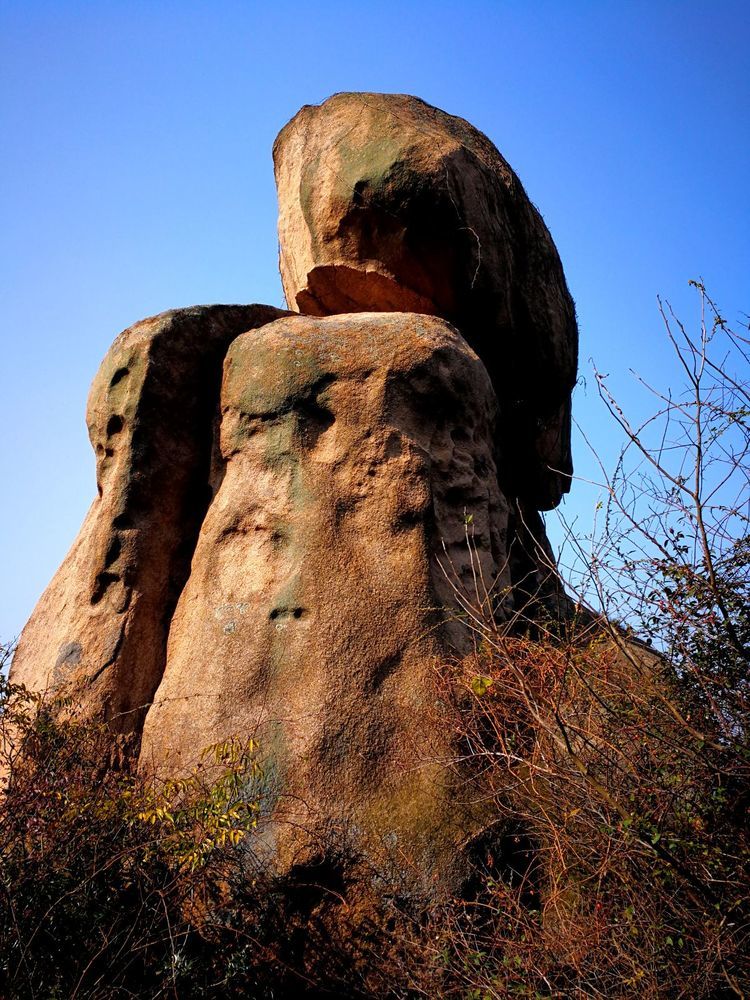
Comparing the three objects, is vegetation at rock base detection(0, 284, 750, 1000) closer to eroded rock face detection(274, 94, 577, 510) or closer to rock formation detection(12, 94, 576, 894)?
rock formation detection(12, 94, 576, 894)

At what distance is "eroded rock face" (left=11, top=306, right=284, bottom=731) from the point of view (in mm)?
5762

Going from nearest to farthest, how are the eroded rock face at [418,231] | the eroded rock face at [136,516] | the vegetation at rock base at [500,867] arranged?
the vegetation at rock base at [500,867], the eroded rock face at [136,516], the eroded rock face at [418,231]

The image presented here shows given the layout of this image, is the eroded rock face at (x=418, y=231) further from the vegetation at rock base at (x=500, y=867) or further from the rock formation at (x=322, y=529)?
the vegetation at rock base at (x=500, y=867)

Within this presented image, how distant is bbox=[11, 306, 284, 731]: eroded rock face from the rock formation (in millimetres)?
15

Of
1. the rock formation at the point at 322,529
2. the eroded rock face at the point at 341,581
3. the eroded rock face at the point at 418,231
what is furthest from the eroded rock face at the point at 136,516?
the eroded rock face at the point at 418,231

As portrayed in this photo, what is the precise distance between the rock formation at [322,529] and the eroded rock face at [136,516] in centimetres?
1

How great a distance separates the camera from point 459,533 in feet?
20.0

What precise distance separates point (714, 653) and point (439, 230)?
415 cm

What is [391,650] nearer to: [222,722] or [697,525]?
[222,722]

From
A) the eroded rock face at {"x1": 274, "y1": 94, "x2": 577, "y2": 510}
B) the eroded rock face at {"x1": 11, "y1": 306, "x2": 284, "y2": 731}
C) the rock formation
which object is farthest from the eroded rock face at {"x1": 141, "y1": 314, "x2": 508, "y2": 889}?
the eroded rock face at {"x1": 274, "y1": 94, "x2": 577, "y2": 510}

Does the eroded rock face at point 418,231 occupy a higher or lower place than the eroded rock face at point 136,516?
higher

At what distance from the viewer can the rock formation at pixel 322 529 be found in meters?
5.02

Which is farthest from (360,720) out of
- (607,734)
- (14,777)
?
(14,777)

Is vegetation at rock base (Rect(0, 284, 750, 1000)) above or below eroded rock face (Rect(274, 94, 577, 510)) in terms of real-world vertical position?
below
